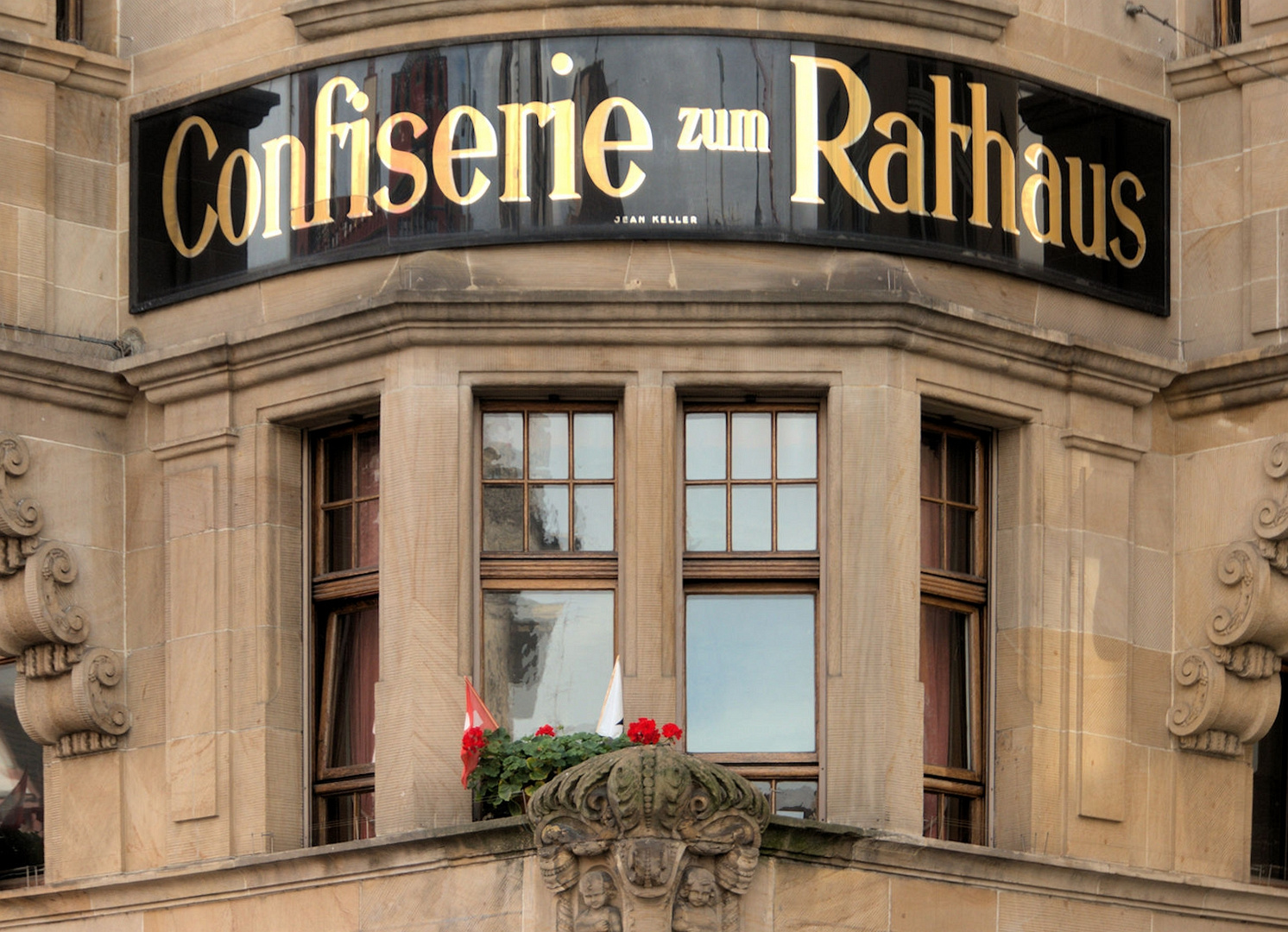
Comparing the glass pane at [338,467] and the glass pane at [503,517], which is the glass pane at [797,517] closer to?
the glass pane at [503,517]

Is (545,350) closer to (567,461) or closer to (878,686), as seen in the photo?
(567,461)

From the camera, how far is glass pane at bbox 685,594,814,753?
92.4 feet

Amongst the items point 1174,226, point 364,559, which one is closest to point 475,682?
point 364,559

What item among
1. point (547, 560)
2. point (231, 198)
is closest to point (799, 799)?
point (547, 560)

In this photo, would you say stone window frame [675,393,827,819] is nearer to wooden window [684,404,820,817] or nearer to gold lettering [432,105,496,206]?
wooden window [684,404,820,817]

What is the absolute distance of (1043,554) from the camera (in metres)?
28.9

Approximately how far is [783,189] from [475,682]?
4092 millimetres

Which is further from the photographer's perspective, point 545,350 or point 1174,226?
point 1174,226

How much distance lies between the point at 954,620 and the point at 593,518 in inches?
110

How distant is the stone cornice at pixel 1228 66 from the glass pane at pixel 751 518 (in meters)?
4.85

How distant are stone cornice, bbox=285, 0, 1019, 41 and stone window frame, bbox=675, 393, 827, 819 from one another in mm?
2855

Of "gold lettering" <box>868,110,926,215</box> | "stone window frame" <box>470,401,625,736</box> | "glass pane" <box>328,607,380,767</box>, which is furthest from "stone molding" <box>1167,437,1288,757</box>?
"glass pane" <box>328,607,380,767</box>

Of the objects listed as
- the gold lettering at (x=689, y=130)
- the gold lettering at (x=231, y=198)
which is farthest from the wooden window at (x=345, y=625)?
the gold lettering at (x=689, y=130)

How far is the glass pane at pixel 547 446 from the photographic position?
28.4 metres
